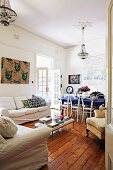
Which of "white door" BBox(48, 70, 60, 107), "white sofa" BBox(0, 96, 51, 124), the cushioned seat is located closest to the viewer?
the cushioned seat

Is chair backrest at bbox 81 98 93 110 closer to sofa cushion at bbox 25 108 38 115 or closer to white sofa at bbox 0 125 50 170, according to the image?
sofa cushion at bbox 25 108 38 115

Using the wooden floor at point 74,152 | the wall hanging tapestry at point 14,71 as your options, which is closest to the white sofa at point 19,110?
the wall hanging tapestry at point 14,71

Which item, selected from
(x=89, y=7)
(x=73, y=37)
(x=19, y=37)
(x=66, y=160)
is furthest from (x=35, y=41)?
(x=66, y=160)

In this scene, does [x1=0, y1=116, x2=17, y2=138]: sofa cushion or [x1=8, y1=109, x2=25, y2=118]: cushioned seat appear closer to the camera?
[x1=0, y1=116, x2=17, y2=138]: sofa cushion

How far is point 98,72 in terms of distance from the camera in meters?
7.11

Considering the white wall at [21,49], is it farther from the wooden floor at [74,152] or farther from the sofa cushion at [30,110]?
the wooden floor at [74,152]

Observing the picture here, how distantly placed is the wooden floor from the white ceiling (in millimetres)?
3412

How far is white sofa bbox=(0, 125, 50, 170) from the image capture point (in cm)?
160

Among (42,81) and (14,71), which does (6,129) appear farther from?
(42,81)

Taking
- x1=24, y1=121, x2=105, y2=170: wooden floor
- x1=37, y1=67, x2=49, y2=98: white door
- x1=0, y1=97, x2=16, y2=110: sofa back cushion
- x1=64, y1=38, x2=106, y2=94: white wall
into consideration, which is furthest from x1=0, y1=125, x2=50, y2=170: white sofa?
x1=64, y1=38, x2=106, y2=94: white wall

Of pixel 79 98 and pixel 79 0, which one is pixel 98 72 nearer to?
pixel 79 98

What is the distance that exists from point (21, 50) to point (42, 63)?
8.72ft

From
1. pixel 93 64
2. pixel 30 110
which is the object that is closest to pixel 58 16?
pixel 30 110

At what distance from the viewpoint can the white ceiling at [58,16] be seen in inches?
153
